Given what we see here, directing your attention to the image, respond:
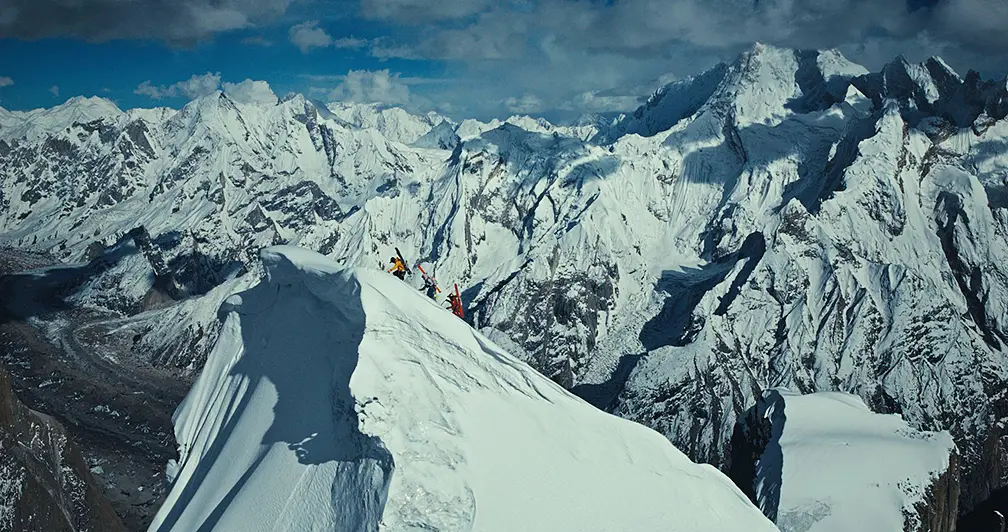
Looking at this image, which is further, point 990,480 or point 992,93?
point 992,93

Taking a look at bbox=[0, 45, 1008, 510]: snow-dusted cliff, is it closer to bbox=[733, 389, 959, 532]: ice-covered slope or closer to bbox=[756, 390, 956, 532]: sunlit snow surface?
bbox=[733, 389, 959, 532]: ice-covered slope

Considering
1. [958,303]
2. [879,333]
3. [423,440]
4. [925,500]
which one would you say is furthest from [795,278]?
[423,440]

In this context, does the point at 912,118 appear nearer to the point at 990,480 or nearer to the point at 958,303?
the point at 958,303

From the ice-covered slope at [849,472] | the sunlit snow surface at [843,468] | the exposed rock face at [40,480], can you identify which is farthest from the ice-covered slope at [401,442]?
the exposed rock face at [40,480]

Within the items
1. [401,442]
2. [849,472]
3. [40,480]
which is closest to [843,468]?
[849,472]

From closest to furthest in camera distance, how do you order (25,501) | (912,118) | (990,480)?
(25,501) < (990,480) < (912,118)

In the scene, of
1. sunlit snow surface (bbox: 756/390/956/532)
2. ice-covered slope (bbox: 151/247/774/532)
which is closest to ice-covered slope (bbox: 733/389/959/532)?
sunlit snow surface (bbox: 756/390/956/532)
